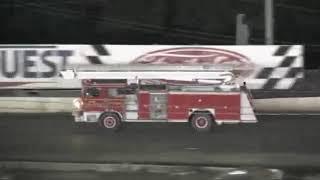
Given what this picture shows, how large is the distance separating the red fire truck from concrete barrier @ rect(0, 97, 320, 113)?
1583 mm

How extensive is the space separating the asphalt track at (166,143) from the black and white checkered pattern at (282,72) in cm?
70

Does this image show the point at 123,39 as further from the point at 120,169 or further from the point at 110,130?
the point at 120,169

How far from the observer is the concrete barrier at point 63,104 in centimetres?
1326

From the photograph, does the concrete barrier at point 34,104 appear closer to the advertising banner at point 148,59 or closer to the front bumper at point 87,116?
the advertising banner at point 148,59

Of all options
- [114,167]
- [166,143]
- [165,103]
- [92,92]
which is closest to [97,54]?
[92,92]

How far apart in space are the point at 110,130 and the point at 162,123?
1.00 metres

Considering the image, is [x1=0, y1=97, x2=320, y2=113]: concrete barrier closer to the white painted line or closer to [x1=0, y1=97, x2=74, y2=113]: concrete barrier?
[x1=0, y1=97, x2=74, y2=113]: concrete barrier

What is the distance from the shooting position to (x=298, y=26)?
15594 millimetres

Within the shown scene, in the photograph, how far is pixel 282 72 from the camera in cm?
1299

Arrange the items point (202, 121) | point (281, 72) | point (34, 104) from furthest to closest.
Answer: point (34, 104)
point (281, 72)
point (202, 121)

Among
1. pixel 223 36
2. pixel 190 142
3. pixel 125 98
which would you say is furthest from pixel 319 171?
pixel 223 36

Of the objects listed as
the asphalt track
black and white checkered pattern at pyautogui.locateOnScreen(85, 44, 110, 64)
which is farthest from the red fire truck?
black and white checkered pattern at pyautogui.locateOnScreen(85, 44, 110, 64)

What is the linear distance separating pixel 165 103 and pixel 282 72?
2569mm

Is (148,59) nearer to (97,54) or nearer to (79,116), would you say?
(97,54)
